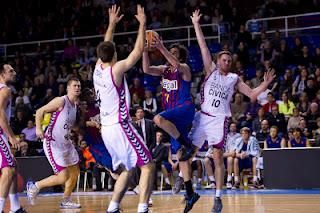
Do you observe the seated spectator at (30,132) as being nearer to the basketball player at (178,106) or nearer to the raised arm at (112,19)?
the basketball player at (178,106)

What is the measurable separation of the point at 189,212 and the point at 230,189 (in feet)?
19.0

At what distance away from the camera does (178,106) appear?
32.1 feet

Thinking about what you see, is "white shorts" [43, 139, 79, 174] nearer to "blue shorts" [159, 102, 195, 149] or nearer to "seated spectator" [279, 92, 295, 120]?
"blue shorts" [159, 102, 195, 149]

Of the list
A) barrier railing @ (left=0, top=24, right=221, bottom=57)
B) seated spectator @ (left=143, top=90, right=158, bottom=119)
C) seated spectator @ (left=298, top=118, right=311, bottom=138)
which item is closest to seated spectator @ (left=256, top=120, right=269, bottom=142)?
seated spectator @ (left=298, top=118, right=311, bottom=138)

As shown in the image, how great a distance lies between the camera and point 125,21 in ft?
76.7

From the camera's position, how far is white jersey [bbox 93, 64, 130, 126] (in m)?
7.79

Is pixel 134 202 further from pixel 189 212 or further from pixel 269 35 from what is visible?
pixel 269 35

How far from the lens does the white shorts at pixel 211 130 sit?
9.59 meters

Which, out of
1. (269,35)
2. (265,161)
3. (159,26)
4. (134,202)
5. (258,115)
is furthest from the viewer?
(159,26)

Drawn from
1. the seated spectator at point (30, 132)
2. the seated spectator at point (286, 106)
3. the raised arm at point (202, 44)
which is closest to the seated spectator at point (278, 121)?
the seated spectator at point (286, 106)

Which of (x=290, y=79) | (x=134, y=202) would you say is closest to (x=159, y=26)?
(x=290, y=79)

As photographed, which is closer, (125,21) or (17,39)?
(125,21)

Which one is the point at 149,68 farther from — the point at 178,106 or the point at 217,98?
the point at 217,98

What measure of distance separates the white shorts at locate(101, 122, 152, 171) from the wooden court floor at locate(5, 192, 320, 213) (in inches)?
92.9
